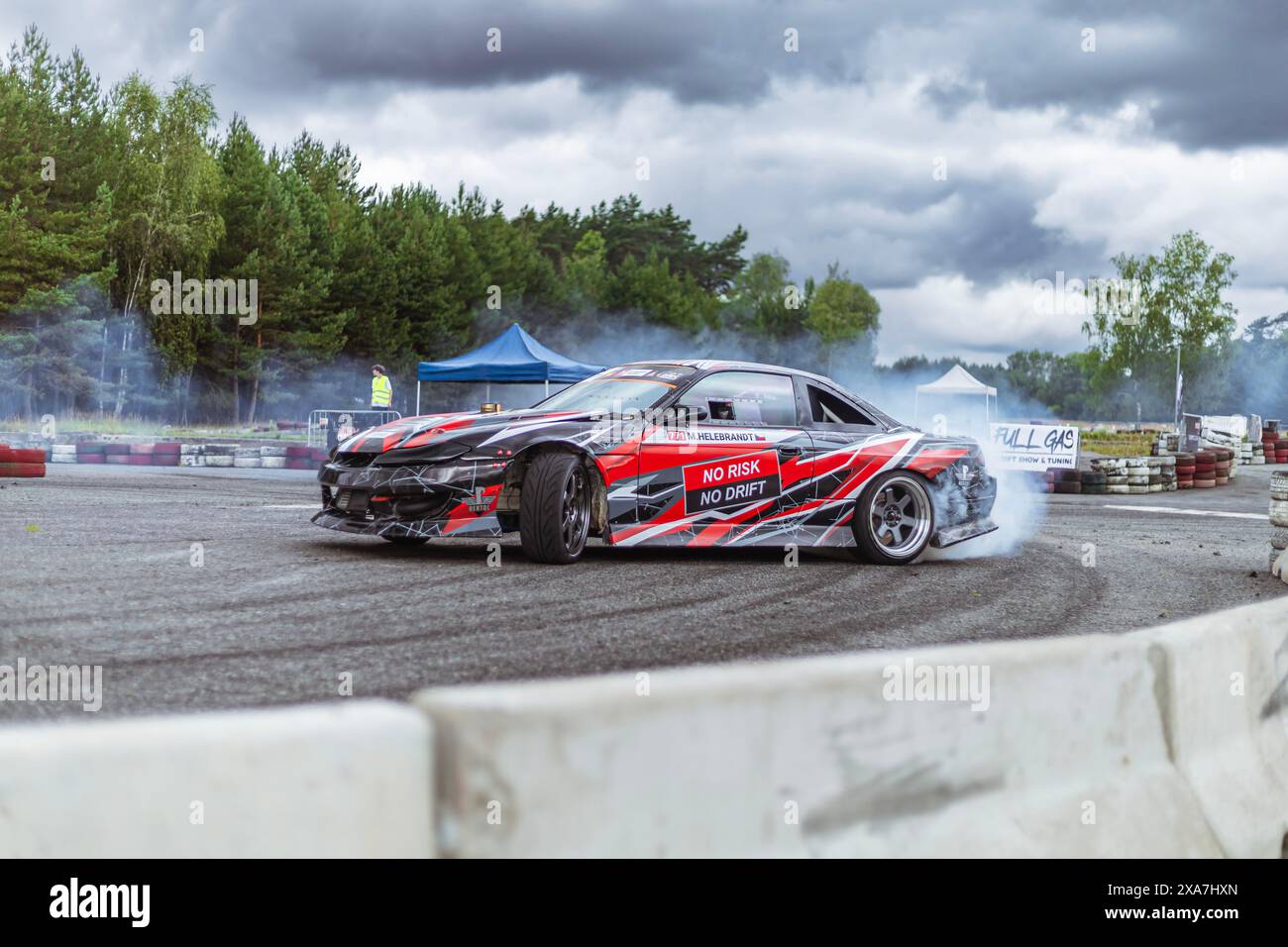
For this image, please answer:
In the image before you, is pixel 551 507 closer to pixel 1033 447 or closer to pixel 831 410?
pixel 831 410

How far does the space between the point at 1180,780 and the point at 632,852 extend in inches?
66.0

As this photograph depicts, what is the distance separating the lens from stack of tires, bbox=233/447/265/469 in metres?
22.9

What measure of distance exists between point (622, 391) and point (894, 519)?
7.34 ft

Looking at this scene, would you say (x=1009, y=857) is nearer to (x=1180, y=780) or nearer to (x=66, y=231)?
(x=1180, y=780)

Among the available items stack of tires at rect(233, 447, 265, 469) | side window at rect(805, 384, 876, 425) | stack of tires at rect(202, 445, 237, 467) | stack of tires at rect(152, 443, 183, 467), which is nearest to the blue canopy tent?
stack of tires at rect(233, 447, 265, 469)

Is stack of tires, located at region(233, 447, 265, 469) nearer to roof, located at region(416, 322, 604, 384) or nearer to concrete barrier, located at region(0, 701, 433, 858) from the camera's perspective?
roof, located at region(416, 322, 604, 384)

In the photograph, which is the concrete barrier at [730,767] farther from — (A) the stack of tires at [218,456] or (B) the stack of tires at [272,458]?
(A) the stack of tires at [218,456]

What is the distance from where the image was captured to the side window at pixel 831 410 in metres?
9.46

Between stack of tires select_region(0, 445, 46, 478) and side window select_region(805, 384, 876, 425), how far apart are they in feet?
35.0

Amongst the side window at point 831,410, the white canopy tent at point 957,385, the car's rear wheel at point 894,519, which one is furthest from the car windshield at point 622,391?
the white canopy tent at point 957,385

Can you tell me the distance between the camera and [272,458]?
75.3 ft

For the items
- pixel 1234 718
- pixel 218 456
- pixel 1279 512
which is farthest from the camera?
pixel 218 456

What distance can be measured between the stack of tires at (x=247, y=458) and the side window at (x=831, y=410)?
51.2 ft
